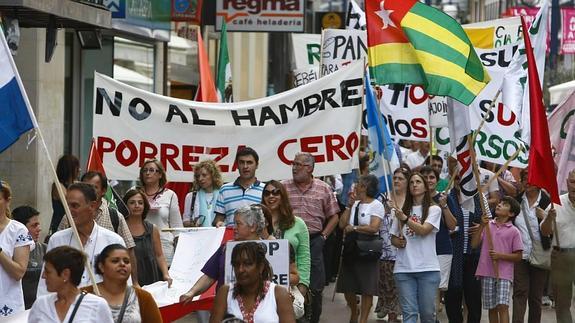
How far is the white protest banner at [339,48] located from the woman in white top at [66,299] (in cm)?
1199

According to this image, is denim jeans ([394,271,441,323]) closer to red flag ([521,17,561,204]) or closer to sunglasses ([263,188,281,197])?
red flag ([521,17,561,204])

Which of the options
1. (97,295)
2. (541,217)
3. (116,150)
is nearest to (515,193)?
(541,217)

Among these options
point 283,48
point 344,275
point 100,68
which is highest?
point 283,48

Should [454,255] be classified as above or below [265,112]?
below

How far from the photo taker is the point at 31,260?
32.9 ft

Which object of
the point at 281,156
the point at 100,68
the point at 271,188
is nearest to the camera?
the point at 271,188

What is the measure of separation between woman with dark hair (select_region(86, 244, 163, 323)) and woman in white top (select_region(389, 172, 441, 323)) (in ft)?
16.6

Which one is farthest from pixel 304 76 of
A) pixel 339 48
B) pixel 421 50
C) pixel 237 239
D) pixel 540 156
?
pixel 237 239

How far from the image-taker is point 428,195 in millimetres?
12484

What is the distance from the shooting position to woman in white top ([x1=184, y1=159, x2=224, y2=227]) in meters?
12.9

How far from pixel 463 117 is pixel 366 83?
107 centimetres

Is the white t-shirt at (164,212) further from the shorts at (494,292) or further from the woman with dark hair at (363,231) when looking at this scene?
the shorts at (494,292)

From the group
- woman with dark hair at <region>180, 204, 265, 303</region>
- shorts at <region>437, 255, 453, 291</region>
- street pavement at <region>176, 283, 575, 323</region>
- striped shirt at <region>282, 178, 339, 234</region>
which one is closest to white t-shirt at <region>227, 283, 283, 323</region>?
woman with dark hair at <region>180, 204, 265, 303</region>

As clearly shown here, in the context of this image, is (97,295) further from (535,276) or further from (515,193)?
(515,193)
